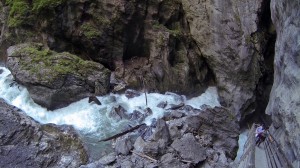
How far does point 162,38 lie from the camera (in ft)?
61.5

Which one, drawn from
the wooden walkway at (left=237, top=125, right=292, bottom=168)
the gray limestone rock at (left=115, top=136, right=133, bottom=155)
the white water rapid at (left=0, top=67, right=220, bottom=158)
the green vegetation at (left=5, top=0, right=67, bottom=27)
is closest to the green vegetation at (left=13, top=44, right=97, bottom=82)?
the white water rapid at (left=0, top=67, right=220, bottom=158)

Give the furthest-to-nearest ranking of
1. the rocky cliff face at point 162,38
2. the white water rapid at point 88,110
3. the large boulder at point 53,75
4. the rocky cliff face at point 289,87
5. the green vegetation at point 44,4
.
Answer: the green vegetation at point 44,4, the rocky cliff face at point 162,38, the large boulder at point 53,75, the white water rapid at point 88,110, the rocky cliff face at point 289,87

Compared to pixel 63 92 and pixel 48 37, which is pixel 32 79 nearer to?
pixel 63 92

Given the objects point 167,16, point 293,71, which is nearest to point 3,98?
point 167,16

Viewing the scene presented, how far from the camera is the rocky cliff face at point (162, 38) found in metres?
17.6

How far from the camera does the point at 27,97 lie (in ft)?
53.0

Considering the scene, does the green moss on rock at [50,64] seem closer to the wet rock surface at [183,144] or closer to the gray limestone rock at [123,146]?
the wet rock surface at [183,144]

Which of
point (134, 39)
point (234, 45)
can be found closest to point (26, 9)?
point (134, 39)

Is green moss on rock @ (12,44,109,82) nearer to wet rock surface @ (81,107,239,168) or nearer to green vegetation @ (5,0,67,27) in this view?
green vegetation @ (5,0,67,27)

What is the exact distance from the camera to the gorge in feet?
52.6

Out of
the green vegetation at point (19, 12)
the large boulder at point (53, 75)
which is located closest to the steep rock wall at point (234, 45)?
the large boulder at point (53, 75)

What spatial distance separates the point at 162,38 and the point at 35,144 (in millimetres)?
8917

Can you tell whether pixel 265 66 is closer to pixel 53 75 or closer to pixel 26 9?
pixel 53 75

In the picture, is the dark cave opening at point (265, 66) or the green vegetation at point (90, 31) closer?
the dark cave opening at point (265, 66)
